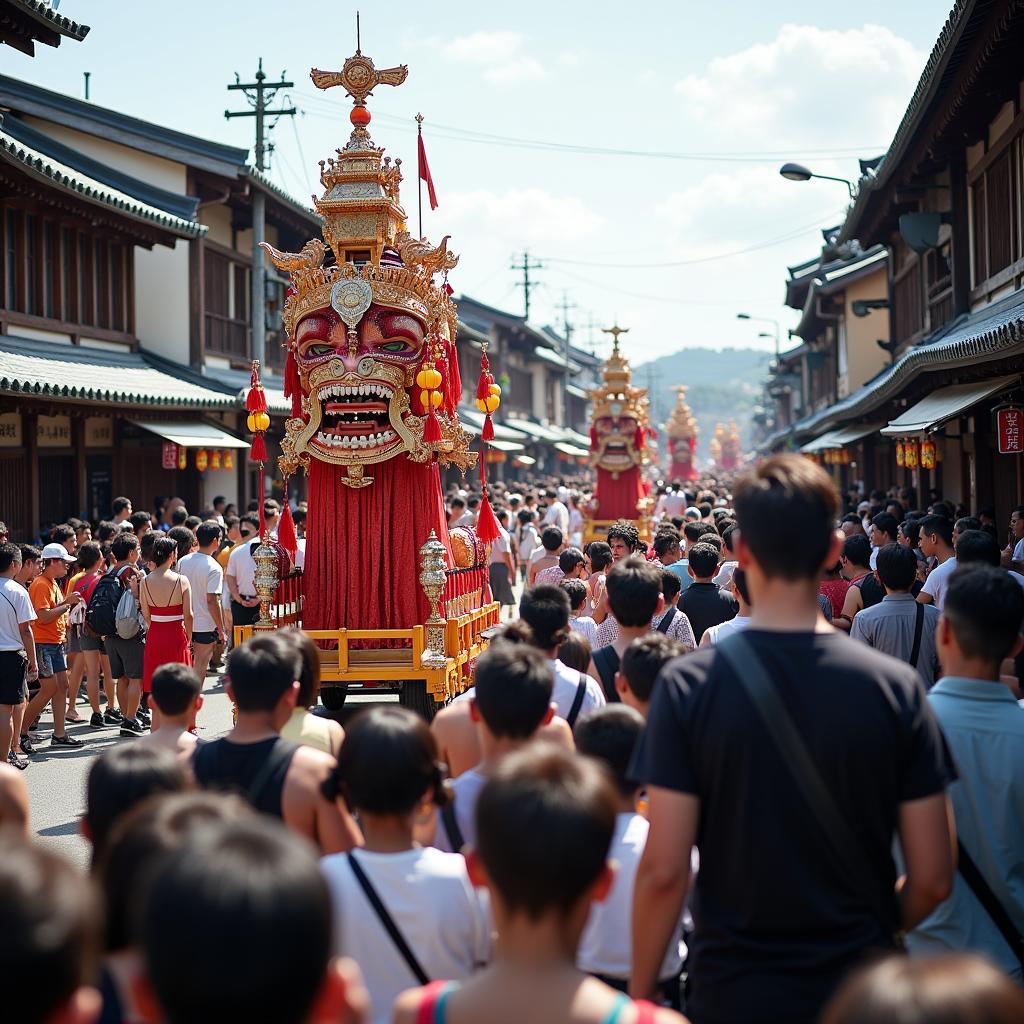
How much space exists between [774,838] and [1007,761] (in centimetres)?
119

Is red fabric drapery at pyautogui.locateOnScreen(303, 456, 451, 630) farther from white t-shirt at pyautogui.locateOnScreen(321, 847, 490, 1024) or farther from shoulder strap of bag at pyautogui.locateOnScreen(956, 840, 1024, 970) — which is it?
white t-shirt at pyautogui.locateOnScreen(321, 847, 490, 1024)

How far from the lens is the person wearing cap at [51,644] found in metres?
9.76

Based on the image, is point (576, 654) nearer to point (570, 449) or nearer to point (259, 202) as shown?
point (259, 202)

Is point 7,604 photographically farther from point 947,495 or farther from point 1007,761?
point 947,495

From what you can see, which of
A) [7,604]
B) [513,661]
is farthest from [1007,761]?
[7,604]

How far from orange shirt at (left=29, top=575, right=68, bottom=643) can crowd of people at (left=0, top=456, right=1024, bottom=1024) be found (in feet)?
18.5

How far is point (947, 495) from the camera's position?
1670 cm

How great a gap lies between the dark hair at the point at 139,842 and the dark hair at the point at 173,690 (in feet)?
6.84

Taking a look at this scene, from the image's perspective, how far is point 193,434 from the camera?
18.0m

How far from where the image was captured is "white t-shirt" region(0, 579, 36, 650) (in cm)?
826

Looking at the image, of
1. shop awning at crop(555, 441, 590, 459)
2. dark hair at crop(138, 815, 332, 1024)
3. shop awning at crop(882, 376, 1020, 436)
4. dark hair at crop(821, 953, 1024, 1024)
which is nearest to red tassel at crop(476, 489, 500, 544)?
shop awning at crop(882, 376, 1020, 436)

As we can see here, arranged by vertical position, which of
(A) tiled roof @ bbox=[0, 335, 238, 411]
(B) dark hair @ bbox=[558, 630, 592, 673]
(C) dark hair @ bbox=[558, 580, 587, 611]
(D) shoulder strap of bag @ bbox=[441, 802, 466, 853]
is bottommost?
(D) shoulder strap of bag @ bbox=[441, 802, 466, 853]

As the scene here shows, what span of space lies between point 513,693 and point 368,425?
512 centimetres

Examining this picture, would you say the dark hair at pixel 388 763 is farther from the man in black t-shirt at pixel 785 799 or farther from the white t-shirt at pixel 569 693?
the white t-shirt at pixel 569 693
